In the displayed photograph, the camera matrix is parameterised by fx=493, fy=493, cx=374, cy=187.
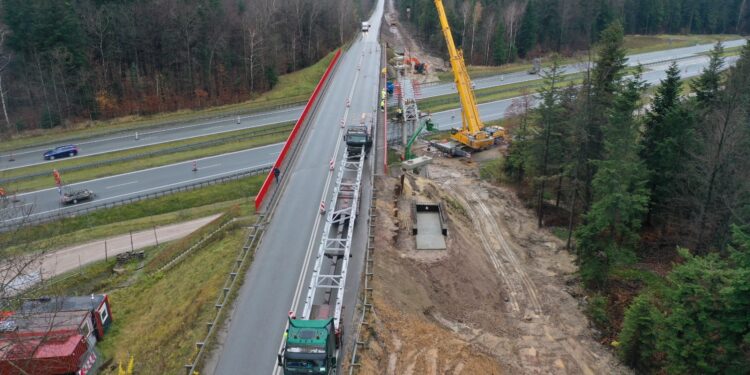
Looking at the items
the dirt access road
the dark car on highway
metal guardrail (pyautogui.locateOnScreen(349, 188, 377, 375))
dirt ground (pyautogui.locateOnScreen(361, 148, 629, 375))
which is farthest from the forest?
metal guardrail (pyautogui.locateOnScreen(349, 188, 377, 375))

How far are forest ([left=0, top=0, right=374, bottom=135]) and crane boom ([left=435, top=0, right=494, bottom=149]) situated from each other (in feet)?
118

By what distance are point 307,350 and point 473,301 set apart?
14625 millimetres

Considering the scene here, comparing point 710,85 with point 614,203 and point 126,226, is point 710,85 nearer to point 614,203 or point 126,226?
point 614,203

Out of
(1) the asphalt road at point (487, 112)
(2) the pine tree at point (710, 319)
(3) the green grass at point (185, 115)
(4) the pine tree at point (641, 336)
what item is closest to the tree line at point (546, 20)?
(1) the asphalt road at point (487, 112)

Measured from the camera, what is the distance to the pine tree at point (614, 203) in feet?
103

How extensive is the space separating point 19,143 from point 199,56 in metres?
27.7

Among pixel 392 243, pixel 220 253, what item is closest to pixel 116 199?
pixel 220 253

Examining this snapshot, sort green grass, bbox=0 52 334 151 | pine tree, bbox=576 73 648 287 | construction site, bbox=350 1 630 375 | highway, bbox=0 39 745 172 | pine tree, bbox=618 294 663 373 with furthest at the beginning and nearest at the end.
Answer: green grass, bbox=0 52 334 151
highway, bbox=0 39 745 172
pine tree, bbox=576 73 648 287
pine tree, bbox=618 294 663 373
construction site, bbox=350 1 630 375

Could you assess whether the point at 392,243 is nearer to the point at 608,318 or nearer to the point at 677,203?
the point at 608,318

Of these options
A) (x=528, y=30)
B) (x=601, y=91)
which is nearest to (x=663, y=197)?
(x=601, y=91)

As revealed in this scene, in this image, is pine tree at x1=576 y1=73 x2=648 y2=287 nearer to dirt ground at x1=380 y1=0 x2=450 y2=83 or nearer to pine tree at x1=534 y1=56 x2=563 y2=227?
pine tree at x1=534 y1=56 x2=563 y2=227

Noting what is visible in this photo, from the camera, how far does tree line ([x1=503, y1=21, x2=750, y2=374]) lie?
73.2 feet

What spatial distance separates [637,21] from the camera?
136m

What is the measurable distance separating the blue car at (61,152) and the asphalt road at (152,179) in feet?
31.0
